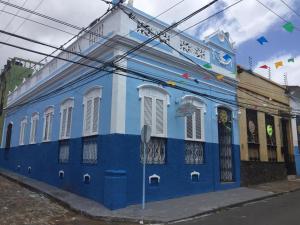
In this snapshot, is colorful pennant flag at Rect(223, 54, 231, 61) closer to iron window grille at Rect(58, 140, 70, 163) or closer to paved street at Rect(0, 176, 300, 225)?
paved street at Rect(0, 176, 300, 225)

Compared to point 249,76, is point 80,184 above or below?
below

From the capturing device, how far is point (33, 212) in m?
9.43

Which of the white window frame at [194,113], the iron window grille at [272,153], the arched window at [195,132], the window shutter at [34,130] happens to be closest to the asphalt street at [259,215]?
the arched window at [195,132]

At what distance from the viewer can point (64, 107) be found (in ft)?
46.6

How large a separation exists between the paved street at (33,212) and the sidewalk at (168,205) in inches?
11.7

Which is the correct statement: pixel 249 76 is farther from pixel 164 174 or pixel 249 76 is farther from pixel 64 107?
pixel 64 107

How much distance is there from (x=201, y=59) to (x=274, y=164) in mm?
7724

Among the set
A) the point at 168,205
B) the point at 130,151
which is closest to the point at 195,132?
the point at 130,151

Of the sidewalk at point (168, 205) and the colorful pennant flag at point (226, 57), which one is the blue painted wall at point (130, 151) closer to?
the sidewalk at point (168, 205)

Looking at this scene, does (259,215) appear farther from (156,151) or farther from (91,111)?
(91,111)

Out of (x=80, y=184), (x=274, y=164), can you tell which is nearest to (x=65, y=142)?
(x=80, y=184)

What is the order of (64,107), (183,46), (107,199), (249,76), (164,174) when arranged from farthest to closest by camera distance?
(249,76)
(64,107)
(183,46)
(164,174)
(107,199)

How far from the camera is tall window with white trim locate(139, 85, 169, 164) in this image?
37.2 feet

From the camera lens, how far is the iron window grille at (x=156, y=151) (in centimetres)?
1125
